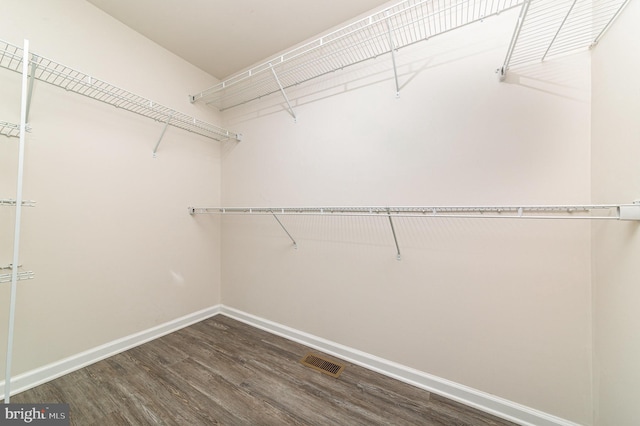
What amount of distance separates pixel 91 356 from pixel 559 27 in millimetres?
3271

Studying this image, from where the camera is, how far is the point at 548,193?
3.92 feet

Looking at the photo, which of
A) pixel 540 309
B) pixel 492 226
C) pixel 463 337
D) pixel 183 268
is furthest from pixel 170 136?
pixel 540 309

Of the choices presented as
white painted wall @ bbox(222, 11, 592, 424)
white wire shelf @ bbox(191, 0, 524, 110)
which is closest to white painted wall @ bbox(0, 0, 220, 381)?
white wire shelf @ bbox(191, 0, 524, 110)

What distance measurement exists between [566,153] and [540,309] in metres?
0.79

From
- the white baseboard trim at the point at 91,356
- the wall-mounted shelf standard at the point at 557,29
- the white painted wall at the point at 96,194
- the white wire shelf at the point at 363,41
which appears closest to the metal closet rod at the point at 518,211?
the wall-mounted shelf standard at the point at 557,29

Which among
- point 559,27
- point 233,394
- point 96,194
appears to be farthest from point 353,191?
point 96,194

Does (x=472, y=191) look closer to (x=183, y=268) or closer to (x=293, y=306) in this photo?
(x=293, y=306)

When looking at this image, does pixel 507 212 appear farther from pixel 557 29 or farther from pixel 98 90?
pixel 98 90

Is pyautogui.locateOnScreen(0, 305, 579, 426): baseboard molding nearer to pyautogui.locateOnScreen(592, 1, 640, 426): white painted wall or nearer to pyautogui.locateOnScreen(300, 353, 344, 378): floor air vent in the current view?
pyautogui.locateOnScreen(300, 353, 344, 378): floor air vent

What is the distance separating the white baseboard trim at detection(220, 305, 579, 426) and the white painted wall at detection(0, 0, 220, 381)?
1.17m

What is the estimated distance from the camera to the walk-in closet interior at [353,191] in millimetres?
1119

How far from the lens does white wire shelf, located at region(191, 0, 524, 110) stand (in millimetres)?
1316

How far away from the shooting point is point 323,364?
171 cm

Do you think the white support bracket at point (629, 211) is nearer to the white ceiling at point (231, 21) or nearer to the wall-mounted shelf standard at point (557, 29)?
the wall-mounted shelf standard at point (557, 29)
